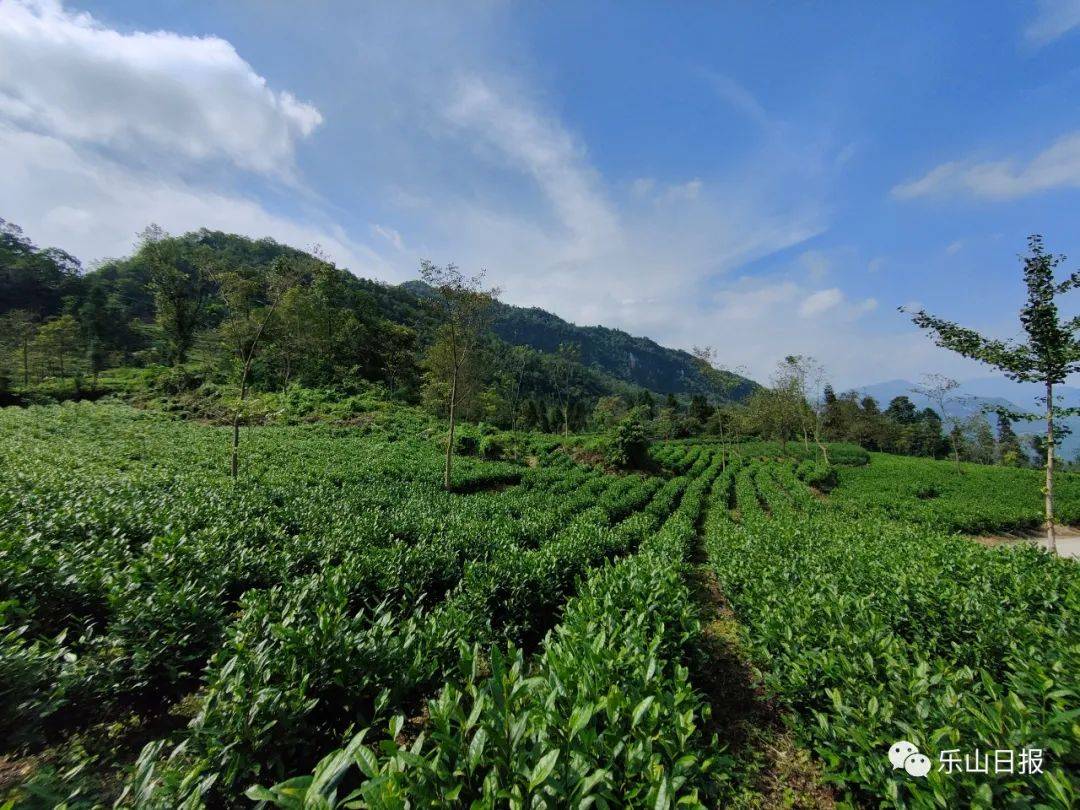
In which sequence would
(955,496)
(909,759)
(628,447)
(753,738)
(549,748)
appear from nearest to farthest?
(549,748) < (909,759) < (753,738) < (955,496) < (628,447)

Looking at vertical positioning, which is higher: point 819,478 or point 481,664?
point 819,478

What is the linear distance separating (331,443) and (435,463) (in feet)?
20.8

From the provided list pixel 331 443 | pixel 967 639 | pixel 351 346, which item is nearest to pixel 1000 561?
pixel 967 639

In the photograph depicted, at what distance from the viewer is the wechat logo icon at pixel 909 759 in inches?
90.7

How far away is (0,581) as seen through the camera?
3.70 metres

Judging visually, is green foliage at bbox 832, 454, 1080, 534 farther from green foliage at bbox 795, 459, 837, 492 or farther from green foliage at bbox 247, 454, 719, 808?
green foliage at bbox 247, 454, 719, 808

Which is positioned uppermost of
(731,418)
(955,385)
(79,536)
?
(955,385)

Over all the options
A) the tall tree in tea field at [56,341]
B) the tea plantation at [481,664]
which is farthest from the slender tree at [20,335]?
the tea plantation at [481,664]

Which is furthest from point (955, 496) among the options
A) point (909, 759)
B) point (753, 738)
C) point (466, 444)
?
point (909, 759)

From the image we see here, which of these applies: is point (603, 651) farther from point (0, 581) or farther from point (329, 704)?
point (0, 581)

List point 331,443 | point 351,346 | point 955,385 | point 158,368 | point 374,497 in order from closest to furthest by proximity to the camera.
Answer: point 374,497 → point 331,443 → point 955,385 → point 158,368 → point 351,346

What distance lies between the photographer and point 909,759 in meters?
2.37

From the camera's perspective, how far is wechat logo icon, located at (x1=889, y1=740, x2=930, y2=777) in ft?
7.55

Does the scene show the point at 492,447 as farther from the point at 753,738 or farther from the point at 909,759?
the point at 909,759
